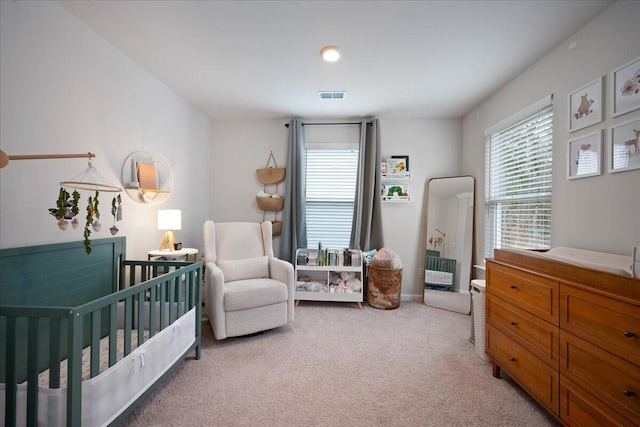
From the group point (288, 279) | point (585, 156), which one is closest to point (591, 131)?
point (585, 156)

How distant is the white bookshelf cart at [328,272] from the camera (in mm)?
3385

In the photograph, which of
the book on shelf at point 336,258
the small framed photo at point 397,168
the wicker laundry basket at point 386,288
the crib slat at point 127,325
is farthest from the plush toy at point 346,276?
the crib slat at point 127,325

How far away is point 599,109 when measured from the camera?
1.74 meters

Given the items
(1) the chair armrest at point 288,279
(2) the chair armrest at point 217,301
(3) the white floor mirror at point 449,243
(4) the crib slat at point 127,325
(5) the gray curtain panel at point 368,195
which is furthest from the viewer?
(5) the gray curtain panel at point 368,195

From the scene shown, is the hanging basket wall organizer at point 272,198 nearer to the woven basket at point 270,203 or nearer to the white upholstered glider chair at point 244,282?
the woven basket at point 270,203

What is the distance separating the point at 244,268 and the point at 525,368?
2292 millimetres

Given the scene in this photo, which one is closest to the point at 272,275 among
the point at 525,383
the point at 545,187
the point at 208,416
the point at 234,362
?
the point at 234,362

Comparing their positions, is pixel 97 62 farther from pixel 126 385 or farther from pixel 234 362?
pixel 234 362

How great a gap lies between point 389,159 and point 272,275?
84.2 inches

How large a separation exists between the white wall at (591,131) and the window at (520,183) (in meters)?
0.11

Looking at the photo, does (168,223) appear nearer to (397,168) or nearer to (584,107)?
(397,168)

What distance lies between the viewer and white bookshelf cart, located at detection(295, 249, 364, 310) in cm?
338

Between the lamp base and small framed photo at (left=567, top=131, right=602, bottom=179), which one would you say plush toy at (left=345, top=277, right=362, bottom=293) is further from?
small framed photo at (left=567, top=131, right=602, bottom=179)

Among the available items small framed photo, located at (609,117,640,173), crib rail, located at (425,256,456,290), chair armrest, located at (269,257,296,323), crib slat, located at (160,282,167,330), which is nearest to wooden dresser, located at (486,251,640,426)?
small framed photo, located at (609,117,640,173)
